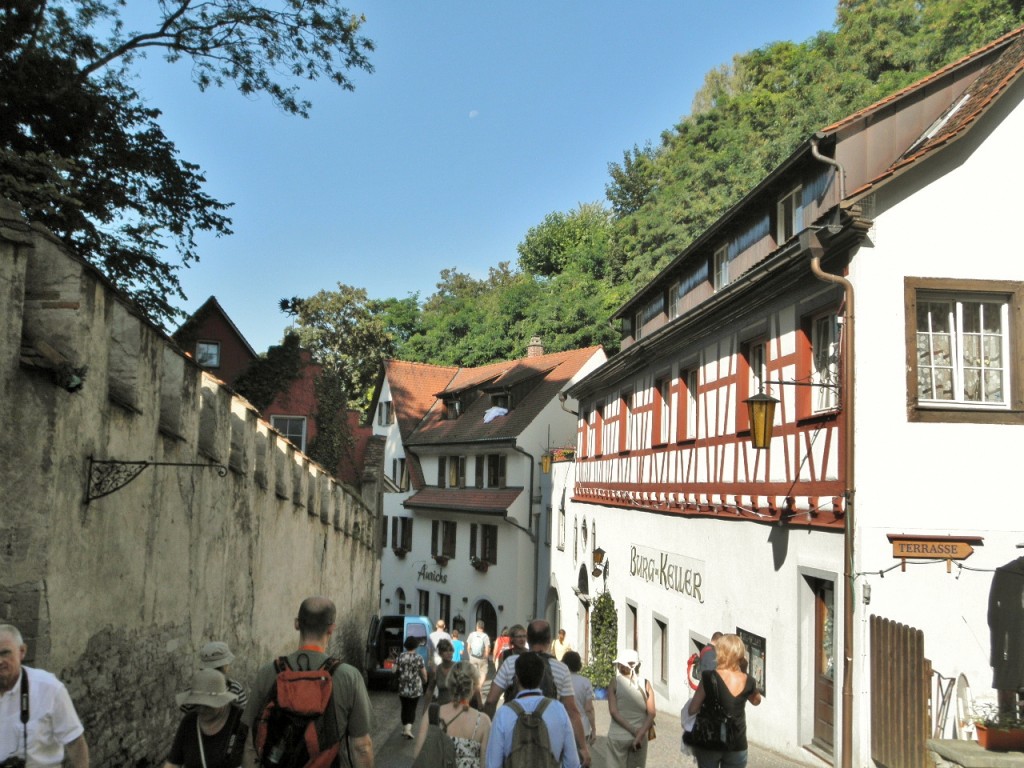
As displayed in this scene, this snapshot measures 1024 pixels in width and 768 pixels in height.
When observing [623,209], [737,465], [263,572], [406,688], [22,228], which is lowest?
[406,688]

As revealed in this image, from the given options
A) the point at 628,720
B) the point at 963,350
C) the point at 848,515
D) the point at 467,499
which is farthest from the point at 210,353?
the point at 628,720

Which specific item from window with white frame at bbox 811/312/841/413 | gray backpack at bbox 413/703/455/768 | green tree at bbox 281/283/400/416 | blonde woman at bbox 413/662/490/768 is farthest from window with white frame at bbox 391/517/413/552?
gray backpack at bbox 413/703/455/768

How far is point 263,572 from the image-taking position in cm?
1330

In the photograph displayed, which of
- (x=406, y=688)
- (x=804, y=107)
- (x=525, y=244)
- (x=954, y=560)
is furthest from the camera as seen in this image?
(x=525, y=244)

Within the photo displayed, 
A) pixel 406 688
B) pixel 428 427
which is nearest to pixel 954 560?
pixel 406 688

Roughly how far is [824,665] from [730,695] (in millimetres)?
5417

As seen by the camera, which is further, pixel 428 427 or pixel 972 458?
pixel 428 427

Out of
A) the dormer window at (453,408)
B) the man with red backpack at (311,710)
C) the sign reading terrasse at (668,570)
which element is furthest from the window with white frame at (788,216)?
the dormer window at (453,408)

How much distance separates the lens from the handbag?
706 cm

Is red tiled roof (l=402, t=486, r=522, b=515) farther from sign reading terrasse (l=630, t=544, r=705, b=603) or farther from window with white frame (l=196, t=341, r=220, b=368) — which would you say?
sign reading terrasse (l=630, t=544, r=705, b=603)

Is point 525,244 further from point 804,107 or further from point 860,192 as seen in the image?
point 860,192

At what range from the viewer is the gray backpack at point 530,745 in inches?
208

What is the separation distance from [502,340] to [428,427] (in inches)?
441

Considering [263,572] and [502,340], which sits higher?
[502,340]
